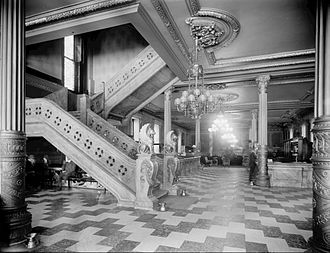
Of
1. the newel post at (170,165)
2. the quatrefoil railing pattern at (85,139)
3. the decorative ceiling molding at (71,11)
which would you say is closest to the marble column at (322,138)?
the decorative ceiling molding at (71,11)

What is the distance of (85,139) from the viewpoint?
21.4 ft

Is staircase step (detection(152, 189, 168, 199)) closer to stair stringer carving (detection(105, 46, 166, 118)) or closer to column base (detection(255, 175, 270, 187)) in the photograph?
column base (detection(255, 175, 270, 187))

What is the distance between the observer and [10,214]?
3.27 metres

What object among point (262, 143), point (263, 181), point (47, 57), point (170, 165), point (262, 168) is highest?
point (47, 57)

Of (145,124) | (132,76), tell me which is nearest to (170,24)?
(145,124)

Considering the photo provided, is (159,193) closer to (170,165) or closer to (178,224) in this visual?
(170,165)

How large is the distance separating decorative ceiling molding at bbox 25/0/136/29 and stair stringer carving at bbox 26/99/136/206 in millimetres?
2335

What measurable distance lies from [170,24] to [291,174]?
723 cm

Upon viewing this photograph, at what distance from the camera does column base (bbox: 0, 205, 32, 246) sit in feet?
10.5

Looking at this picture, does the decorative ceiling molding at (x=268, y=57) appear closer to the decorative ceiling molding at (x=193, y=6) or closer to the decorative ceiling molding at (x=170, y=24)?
the decorative ceiling molding at (x=170, y=24)

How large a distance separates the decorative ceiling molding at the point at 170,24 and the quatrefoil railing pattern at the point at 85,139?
3.27m

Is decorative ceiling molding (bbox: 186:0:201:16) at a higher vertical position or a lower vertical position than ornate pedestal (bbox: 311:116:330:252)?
higher

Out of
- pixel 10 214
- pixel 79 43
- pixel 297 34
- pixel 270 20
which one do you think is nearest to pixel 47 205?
pixel 10 214

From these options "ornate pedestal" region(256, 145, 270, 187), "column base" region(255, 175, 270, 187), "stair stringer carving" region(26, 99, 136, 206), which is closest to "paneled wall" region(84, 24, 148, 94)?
"stair stringer carving" region(26, 99, 136, 206)
